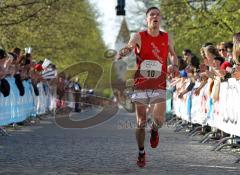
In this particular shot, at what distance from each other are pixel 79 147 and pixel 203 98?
457cm

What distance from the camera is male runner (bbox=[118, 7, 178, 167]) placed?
1076cm

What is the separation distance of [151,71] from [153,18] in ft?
2.37

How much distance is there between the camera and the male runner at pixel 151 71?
10.8 meters

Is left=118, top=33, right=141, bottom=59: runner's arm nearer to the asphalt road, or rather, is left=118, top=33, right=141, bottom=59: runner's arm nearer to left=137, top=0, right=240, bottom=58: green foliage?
the asphalt road

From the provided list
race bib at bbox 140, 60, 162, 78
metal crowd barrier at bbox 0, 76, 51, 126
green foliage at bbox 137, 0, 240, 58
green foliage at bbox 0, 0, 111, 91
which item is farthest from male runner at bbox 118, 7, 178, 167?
green foliage at bbox 137, 0, 240, 58

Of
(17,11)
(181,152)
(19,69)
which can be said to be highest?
(17,11)

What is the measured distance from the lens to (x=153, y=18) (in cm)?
1073

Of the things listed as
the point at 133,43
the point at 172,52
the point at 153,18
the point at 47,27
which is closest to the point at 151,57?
the point at 133,43

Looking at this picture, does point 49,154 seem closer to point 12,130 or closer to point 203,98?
point 203,98

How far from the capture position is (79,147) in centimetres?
1398

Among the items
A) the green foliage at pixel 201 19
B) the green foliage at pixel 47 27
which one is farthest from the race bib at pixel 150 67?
the green foliage at pixel 201 19

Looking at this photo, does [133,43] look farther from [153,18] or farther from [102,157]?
[102,157]

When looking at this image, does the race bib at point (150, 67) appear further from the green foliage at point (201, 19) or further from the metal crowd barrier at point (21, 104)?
the green foliage at point (201, 19)

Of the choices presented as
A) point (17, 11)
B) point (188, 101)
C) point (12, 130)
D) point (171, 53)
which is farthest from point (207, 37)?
point (171, 53)
